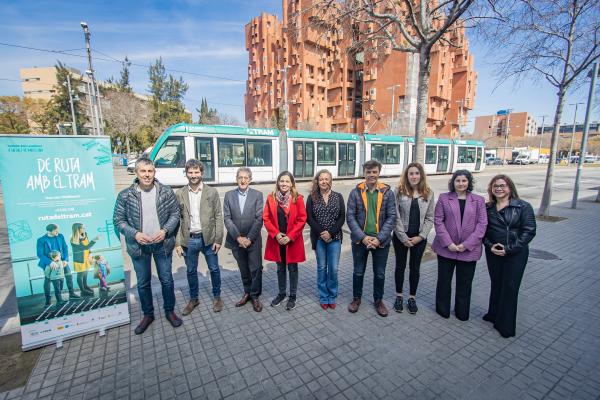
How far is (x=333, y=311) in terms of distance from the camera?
3764 mm

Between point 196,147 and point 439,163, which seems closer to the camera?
point 196,147

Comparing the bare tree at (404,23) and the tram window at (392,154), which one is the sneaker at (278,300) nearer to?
the bare tree at (404,23)

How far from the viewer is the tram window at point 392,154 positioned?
67.2 ft

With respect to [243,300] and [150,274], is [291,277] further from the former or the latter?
[150,274]

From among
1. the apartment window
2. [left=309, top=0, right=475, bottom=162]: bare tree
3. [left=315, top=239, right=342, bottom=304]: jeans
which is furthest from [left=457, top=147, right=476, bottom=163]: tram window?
[left=315, top=239, right=342, bottom=304]: jeans

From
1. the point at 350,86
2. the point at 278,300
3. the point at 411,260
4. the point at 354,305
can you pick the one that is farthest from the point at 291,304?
the point at 350,86

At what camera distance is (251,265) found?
3.85m

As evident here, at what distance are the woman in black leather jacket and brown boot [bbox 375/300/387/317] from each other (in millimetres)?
1272

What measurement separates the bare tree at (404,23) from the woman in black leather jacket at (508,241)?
8.51ft

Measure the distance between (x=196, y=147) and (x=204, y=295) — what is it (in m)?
10.9

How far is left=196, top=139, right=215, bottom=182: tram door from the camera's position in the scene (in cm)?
1376

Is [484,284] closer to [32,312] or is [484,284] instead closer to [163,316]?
[163,316]

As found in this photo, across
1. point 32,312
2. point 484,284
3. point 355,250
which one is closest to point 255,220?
point 355,250

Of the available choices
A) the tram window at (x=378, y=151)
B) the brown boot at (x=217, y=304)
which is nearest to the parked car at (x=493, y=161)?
the tram window at (x=378, y=151)
